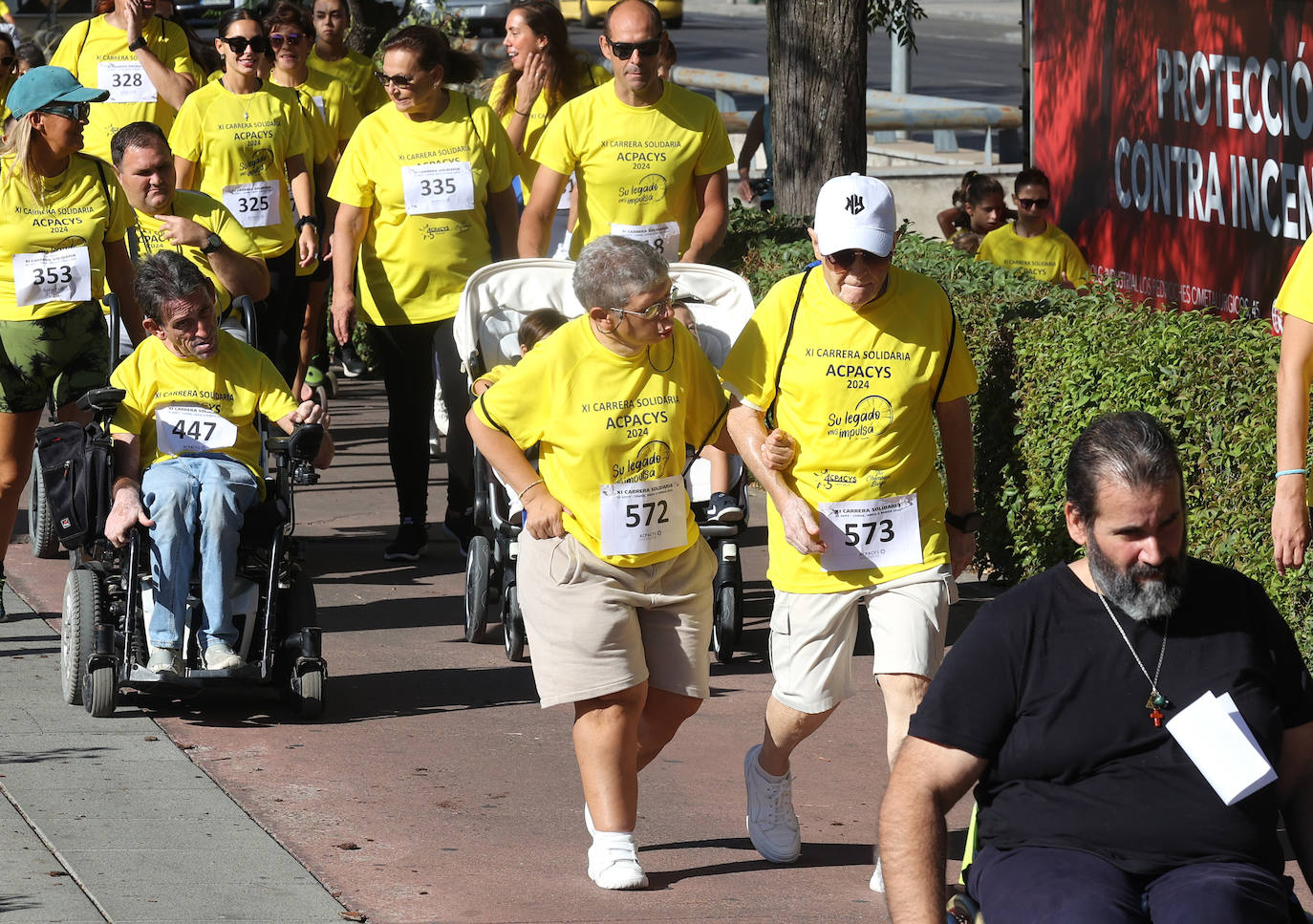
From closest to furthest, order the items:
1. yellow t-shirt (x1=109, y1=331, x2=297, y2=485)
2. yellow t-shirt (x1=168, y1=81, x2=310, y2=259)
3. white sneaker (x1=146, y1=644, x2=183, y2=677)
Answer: white sneaker (x1=146, y1=644, x2=183, y2=677) < yellow t-shirt (x1=109, y1=331, x2=297, y2=485) < yellow t-shirt (x1=168, y1=81, x2=310, y2=259)

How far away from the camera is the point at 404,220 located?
352 inches

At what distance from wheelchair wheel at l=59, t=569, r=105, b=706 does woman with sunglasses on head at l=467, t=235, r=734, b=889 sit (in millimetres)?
1951

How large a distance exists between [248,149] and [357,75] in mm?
2305

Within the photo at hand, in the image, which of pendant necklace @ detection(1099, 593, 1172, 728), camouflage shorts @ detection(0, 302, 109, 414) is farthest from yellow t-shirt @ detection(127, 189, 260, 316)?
pendant necklace @ detection(1099, 593, 1172, 728)

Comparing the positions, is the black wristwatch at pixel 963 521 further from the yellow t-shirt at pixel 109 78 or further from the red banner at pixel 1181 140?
the yellow t-shirt at pixel 109 78

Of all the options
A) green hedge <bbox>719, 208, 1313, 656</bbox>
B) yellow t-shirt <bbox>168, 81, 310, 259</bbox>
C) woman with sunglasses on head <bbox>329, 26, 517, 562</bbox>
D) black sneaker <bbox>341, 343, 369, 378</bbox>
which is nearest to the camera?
green hedge <bbox>719, 208, 1313, 656</bbox>

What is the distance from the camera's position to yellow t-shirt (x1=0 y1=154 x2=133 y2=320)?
7785mm

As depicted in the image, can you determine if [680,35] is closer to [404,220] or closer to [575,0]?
[575,0]

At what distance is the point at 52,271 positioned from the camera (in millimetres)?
7812

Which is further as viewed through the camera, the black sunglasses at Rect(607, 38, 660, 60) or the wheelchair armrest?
the black sunglasses at Rect(607, 38, 660, 60)

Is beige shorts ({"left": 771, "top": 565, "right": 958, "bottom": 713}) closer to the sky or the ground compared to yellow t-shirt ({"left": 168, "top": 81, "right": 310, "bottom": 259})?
closer to the ground

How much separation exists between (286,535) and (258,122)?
11.6 ft

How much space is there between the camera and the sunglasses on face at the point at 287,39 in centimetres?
1082

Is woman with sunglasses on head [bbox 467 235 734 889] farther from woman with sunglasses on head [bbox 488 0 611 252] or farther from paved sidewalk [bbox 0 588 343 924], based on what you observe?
woman with sunglasses on head [bbox 488 0 611 252]
